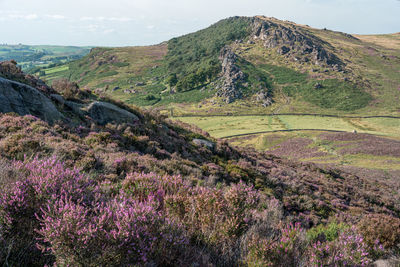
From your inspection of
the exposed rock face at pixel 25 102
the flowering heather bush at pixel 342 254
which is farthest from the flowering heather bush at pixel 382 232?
the exposed rock face at pixel 25 102

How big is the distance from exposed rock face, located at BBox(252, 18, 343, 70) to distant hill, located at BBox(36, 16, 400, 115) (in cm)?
58

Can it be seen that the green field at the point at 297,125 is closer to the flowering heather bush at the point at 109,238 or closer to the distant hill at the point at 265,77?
the distant hill at the point at 265,77

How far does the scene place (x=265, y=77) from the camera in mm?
137750

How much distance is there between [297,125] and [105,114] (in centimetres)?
6988

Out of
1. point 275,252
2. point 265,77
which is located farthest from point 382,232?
point 265,77

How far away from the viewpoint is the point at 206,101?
12106 centimetres

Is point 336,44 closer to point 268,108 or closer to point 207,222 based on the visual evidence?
point 268,108

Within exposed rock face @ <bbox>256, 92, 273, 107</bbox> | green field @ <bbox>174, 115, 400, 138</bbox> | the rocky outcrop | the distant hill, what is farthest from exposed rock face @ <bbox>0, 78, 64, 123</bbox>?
exposed rock face @ <bbox>256, 92, 273, 107</bbox>

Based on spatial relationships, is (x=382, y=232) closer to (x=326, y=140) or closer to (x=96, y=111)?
(x=96, y=111)

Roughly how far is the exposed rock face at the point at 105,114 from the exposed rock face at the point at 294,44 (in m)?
153

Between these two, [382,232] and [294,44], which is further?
Answer: [294,44]

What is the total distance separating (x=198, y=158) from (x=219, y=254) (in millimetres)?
11258

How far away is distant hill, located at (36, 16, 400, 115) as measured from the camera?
362 ft

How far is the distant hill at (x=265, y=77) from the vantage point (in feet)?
362
